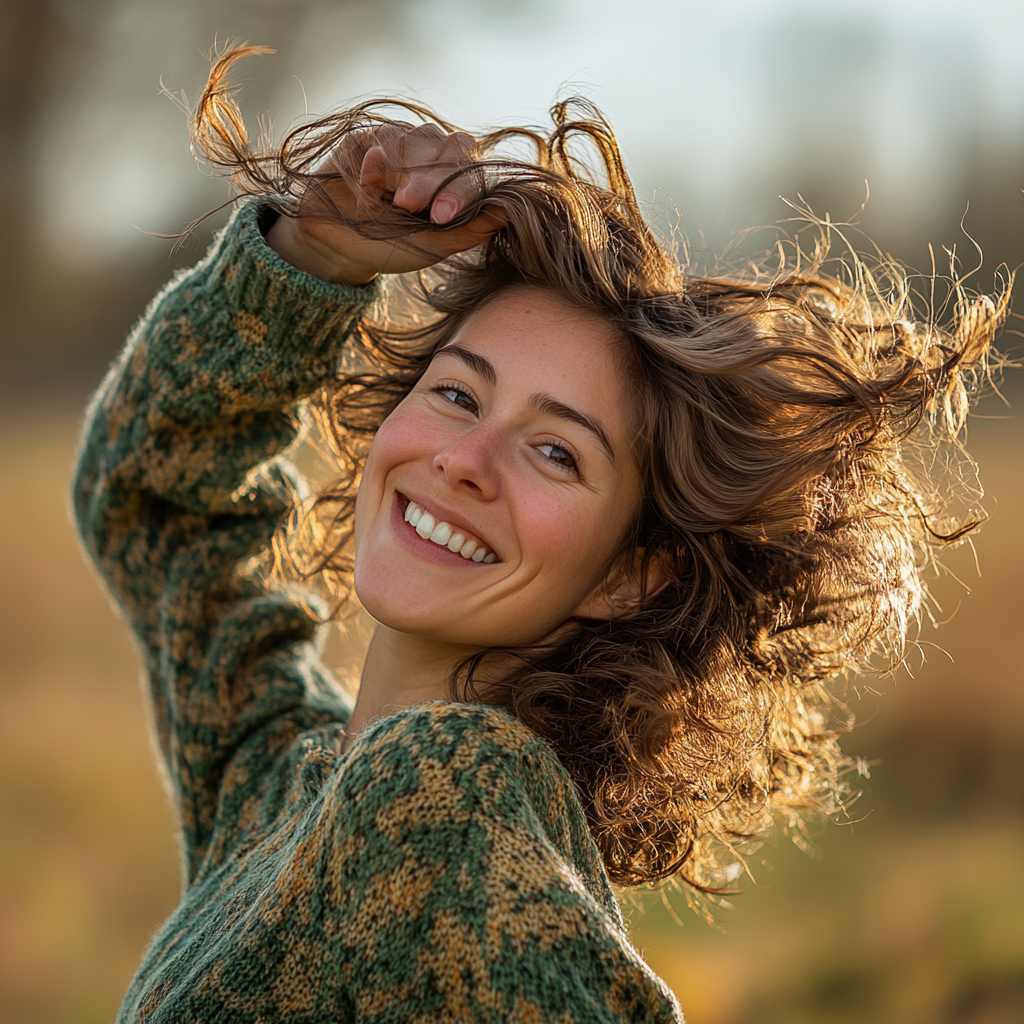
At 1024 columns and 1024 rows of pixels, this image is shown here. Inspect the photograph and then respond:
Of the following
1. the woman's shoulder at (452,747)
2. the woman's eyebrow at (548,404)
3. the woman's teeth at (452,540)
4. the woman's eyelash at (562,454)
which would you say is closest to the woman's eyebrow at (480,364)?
the woman's eyebrow at (548,404)

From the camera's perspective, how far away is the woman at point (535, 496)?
4.65ft

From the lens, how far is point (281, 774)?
162 cm

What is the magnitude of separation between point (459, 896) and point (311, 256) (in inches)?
42.5

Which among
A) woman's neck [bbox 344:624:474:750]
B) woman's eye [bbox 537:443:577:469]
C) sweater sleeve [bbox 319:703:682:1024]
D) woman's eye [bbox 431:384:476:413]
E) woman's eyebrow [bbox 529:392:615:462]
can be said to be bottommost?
sweater sleeve [bbox 319:703:682:1024]

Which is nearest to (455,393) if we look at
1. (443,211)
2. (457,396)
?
(457,396)

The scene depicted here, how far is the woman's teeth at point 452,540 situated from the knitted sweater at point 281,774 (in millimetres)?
335

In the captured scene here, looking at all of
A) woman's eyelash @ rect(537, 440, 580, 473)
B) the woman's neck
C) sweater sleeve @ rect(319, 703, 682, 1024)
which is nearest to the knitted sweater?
sweater sleeve @ rect(319, 703, 682, 1024)

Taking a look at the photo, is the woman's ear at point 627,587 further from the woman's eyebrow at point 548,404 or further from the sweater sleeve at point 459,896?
the sweater sleeve at point 459,896

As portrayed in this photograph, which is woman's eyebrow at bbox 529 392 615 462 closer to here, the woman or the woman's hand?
the woman

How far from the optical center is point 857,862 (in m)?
3.95

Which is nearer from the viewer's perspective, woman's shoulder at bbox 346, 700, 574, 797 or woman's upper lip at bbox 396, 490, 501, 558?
woman's shoulder at bbox 346, 700, 574, 797

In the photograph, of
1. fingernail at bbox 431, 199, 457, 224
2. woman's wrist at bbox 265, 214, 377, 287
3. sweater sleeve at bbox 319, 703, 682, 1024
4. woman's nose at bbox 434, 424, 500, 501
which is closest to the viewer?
sweater sleeve at bbox 319, 703, 682, 1024

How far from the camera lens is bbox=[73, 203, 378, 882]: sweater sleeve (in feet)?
5.37

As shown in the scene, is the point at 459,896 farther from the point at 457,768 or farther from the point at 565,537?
the point at 565,537
